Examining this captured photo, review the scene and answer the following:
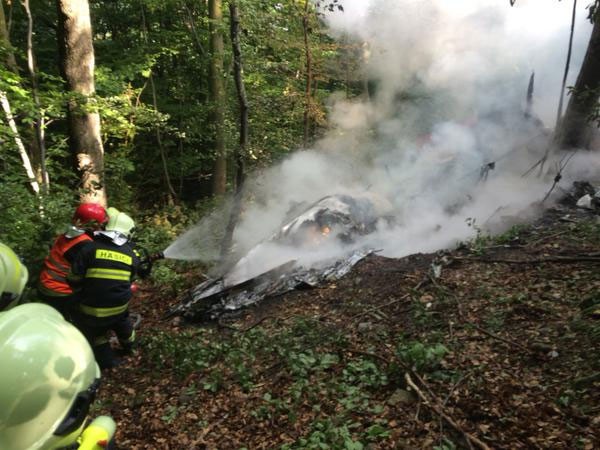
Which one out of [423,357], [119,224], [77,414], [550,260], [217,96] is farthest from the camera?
[217,96]

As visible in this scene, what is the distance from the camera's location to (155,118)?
333 inches

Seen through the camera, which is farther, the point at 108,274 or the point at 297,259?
the point at 297,259

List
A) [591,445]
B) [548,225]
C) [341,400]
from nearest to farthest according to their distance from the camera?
[591,445]
[341,400]
[548,225]

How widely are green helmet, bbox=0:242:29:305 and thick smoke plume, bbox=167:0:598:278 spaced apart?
5.77 metres

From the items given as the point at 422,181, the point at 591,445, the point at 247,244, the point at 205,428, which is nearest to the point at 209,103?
the point at 247,244

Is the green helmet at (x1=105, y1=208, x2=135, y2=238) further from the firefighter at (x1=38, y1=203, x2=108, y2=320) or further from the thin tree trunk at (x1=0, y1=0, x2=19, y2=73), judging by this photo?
the thin tree trunk at (x1=0, y1=0, x2=19, y2=73)

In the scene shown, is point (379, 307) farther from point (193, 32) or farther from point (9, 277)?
point (193, 32)

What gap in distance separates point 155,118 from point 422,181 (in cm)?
774

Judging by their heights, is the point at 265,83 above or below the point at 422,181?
above

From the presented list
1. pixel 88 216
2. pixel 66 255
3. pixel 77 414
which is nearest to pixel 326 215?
pixel 88 216

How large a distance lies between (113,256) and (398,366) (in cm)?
309

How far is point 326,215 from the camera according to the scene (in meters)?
9.02

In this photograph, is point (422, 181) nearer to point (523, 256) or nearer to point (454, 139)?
point (454, 139)

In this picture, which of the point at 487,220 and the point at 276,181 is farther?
the point at 276,181
